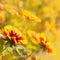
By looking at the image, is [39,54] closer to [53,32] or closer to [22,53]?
[22,53]

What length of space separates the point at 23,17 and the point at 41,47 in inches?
5.6

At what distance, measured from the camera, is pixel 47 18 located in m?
1.16

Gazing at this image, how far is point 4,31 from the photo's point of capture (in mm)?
734

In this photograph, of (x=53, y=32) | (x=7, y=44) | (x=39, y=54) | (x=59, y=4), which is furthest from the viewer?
(x=59, y=4)

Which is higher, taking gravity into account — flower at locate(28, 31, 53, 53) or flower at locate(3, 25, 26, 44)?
flower at locate(3, 25, 26, 44)

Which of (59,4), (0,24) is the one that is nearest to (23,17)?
(0,24)

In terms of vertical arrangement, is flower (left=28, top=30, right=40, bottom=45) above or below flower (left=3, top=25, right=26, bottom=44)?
below

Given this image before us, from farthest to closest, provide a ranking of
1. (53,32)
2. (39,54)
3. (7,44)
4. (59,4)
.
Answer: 1. (59,4)
2. (53,32)
3. (39,54)
4. (7,44)

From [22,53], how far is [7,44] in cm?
7

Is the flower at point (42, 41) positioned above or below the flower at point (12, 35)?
below

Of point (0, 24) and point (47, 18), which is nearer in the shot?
point (0, 24)

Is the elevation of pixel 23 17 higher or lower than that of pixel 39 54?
higher

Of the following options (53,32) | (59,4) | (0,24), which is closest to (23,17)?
(0,24)

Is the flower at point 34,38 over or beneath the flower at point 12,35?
beneath
